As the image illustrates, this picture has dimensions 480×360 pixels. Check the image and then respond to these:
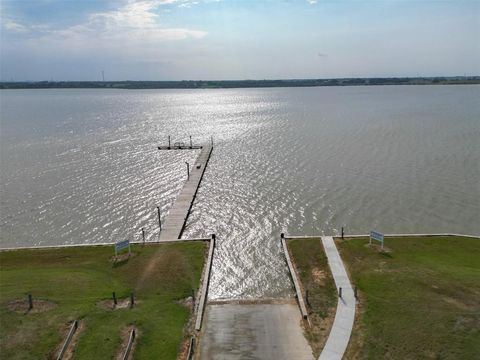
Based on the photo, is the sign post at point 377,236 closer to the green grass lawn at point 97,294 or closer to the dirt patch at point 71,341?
the green grass lawn at point 97,294

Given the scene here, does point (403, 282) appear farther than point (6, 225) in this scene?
No

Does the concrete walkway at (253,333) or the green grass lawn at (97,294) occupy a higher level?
the green grass lawn at (97,294)

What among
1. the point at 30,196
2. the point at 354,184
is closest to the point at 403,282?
the point at 354,184

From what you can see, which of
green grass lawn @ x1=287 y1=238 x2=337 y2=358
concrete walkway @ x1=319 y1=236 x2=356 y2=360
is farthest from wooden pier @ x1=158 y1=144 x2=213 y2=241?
concrete walkway @ x1=319 y1=236 x2=356 y2=360

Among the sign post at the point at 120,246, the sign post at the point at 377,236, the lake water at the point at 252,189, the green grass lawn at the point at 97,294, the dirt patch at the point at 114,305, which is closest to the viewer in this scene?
the green grass lawn at the point at 97,294

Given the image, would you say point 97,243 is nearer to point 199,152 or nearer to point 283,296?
point 283,296

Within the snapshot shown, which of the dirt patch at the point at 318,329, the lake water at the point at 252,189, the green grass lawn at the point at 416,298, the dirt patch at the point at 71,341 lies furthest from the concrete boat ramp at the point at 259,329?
the dirt patch at the point at 71,341
